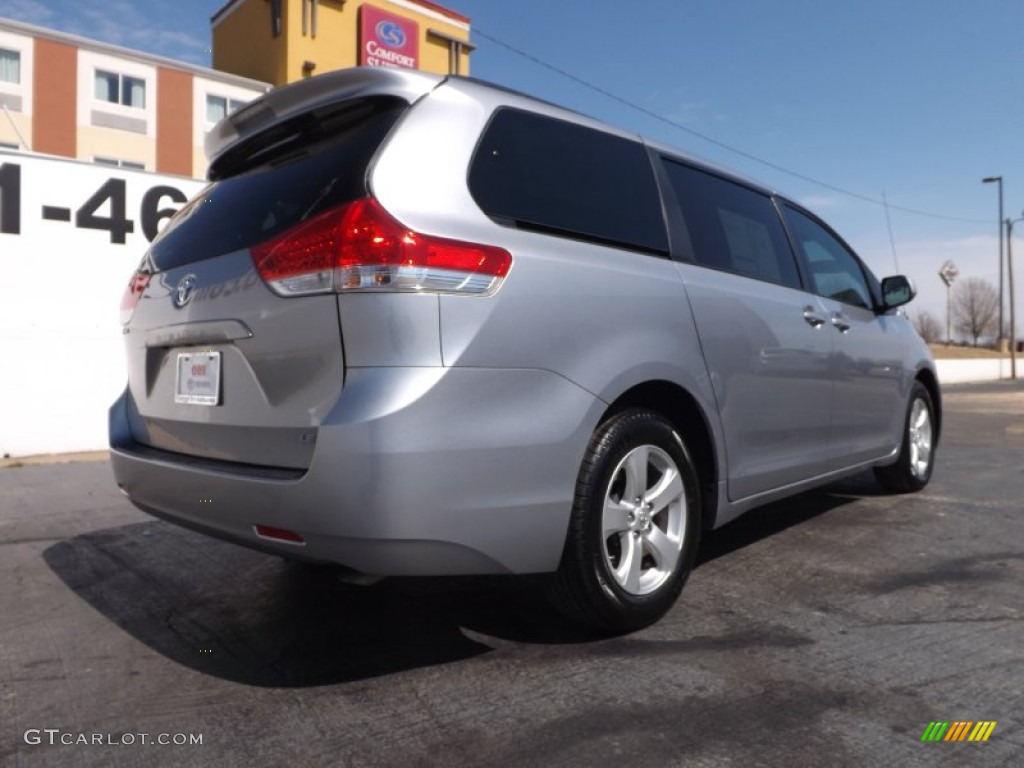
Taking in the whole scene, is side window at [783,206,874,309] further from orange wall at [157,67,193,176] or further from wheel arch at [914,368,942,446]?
orange wall at [157,67,193,176]

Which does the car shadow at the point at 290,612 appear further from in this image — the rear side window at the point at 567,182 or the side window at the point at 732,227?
the side window at the point at 732,227

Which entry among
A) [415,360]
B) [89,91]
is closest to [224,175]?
[415,360]

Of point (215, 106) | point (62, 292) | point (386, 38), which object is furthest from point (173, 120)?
point (62, 292)

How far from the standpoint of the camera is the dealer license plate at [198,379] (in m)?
2.50

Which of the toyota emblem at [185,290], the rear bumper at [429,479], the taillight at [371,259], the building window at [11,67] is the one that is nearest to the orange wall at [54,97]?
the building window at [11,67]

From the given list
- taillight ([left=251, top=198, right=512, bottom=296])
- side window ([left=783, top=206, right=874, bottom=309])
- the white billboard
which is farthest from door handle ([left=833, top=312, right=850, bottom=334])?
the white billboard

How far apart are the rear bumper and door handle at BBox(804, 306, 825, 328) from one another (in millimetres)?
1822

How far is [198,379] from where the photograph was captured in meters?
2.57

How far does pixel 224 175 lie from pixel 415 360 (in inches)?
58.2

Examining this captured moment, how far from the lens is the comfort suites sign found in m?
32.1

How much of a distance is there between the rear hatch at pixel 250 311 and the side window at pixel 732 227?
1.43 meters

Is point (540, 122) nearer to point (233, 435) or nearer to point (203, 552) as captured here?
point (233, 435)

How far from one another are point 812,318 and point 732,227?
66 centimetres

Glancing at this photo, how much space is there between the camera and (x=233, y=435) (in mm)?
2432
